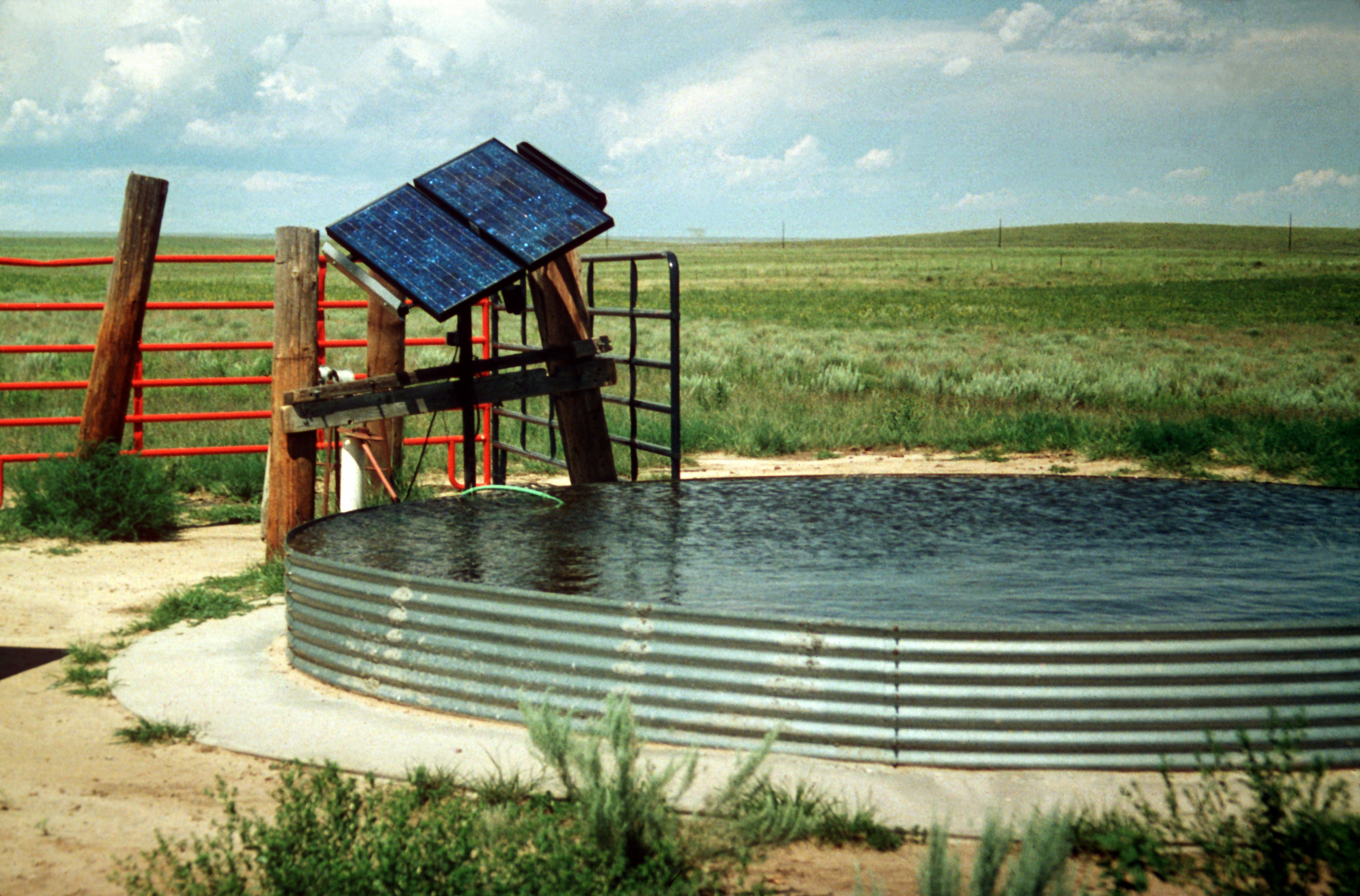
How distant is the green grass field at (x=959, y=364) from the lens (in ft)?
43.2

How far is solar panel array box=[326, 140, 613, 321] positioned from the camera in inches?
266

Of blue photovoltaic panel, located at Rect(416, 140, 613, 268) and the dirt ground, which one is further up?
blue photovoltaic panel, located at Rect(416, 140, 613, 268)

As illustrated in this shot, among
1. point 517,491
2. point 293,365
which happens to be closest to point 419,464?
point 517,491

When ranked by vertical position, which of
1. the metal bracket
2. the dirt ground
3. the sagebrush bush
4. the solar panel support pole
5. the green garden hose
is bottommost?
the dirt ground

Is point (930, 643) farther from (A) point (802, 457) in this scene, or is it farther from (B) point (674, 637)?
(A) point (802, 457)

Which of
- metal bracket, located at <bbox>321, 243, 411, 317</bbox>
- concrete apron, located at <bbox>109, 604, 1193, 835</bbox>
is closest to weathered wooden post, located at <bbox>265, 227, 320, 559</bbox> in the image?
metal bracket, located at <bbox>321, 243, 411, 317</bbox>

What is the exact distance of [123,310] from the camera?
30.0 feet

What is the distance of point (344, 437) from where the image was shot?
8453 mm

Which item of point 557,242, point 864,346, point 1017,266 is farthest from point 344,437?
point 1017,266

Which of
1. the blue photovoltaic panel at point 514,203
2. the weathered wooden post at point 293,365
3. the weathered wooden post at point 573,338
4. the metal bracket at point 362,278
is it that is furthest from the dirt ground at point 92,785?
the blue photovoltaic panel at point 514,203

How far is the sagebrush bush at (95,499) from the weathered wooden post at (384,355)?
1613 millimetres

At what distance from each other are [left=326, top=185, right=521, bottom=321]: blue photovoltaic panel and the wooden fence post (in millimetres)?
2121

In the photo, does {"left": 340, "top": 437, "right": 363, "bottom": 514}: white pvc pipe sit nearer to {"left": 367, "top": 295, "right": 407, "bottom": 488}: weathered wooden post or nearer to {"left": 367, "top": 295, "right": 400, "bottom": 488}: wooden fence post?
{"left": 367, "top": 295, "right": 400, "bottom": 488}: wooden fence post

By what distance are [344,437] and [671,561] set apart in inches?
140
